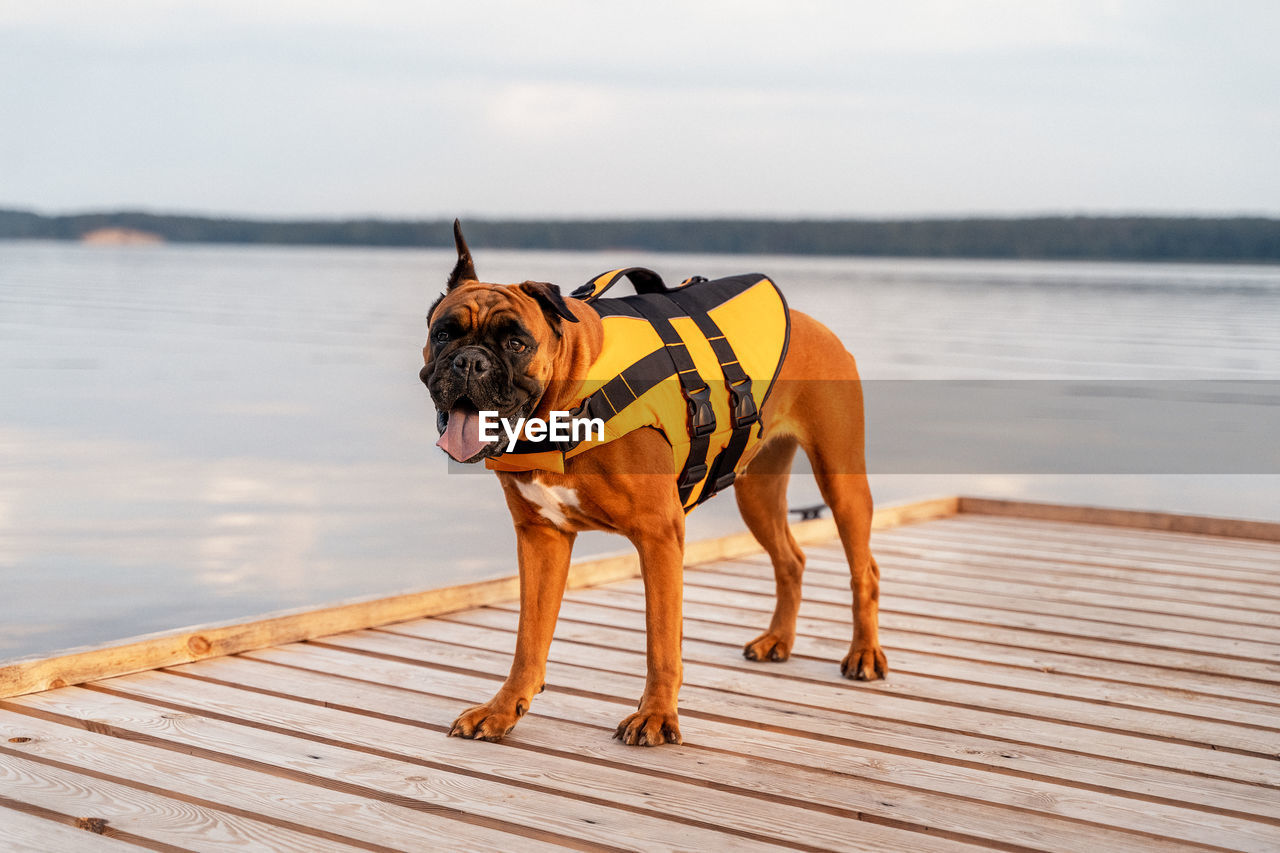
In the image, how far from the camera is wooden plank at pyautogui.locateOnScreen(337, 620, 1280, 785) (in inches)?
118

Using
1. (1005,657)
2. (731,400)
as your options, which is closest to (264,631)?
(731,400)

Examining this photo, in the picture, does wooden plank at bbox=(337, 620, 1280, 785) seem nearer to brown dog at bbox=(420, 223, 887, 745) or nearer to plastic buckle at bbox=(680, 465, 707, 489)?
brown dog at bbox=(420, 223, 887, 745)

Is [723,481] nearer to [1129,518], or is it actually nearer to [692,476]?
[692,476]

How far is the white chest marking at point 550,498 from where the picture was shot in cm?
298

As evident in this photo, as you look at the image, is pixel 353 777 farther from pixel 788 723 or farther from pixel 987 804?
pixel 987 804

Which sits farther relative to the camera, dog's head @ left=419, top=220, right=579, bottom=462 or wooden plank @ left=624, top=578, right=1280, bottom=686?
wooden plank @ left=624, top=578, right=1280, bottom=686

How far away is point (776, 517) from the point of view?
400cm

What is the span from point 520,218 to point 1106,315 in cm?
3273

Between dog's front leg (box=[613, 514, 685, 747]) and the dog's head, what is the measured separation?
1.62 feet

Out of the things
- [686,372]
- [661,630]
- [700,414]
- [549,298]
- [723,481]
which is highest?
[549,298]

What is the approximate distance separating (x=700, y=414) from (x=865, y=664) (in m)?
1.01

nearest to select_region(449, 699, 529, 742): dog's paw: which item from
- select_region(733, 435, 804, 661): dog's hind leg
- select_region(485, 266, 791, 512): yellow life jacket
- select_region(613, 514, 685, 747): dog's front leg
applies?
select_region(613, 514, 685, 747): dog's front leg

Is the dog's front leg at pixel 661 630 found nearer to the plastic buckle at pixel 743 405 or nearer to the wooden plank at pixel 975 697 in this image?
the plastic buckle at pixel 743 405

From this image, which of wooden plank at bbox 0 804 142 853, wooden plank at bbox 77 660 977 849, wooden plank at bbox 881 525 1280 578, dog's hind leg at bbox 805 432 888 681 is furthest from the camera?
wooden plank at bbox 881 525 1280 578
